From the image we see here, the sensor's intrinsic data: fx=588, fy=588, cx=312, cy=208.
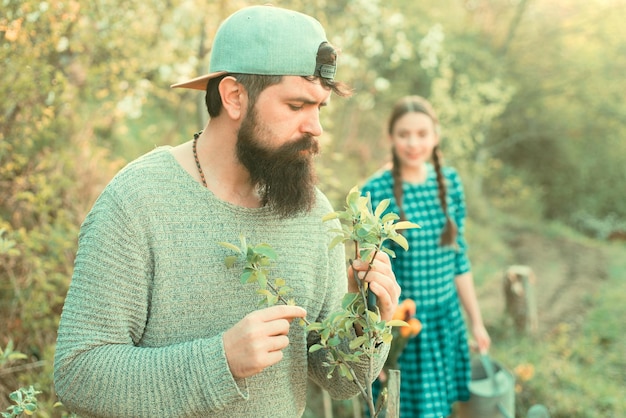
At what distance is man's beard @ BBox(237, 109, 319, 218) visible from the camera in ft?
5.40

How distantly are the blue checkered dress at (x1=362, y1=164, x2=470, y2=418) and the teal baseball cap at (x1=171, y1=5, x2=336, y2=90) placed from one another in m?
1.61

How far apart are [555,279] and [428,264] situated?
704 centimetres

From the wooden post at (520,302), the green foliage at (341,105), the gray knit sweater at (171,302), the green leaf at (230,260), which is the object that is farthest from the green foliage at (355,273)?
the wooden post at (520,302)

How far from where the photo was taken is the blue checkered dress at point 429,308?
3189mm

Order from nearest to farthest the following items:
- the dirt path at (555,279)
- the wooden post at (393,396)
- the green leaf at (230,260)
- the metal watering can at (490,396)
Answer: the wooden post at (393,396), the green leaf at (230,260), the metal watering can at (490,396), the dirt path at (555,279)

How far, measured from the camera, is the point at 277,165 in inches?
65.5

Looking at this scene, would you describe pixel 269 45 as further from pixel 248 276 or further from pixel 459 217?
pixel 459 217

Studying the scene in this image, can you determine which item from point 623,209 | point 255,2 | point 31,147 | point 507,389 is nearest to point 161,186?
point 31,147

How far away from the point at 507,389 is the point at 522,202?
43.4 feet

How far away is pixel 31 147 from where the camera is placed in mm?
3309

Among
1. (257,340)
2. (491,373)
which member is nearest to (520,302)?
(491,373)

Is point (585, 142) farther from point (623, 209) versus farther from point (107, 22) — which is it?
point (107, 22)

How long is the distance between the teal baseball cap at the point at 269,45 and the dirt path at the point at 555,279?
519 centimetres

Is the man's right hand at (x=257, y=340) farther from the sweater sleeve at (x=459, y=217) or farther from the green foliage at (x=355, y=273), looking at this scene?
the sweater sleeve at (x=459, y=217)
